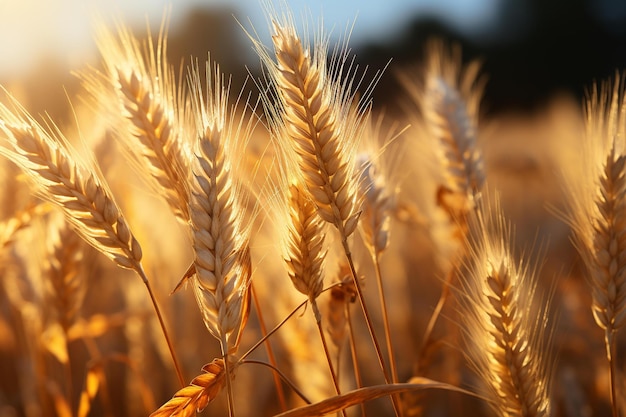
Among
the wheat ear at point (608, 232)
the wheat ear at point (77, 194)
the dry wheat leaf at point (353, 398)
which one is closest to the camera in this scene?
the dry wheat leaf at point (353, 398)

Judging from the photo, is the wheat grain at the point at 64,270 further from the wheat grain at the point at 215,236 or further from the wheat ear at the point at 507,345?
the wheat ear at the point at 507,345

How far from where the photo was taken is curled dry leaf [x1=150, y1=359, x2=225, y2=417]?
1283mm

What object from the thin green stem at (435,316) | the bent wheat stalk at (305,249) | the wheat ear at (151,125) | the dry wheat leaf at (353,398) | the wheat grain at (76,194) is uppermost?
the wheat ear at (151,125)

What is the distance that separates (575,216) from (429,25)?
2727cm

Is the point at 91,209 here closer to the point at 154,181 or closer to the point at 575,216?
the point at 154,181

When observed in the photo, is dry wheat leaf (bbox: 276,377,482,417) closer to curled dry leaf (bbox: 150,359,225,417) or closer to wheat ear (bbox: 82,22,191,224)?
curled dry leaf (bbox: 150,359,225,417)

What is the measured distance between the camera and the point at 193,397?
1.29 metres

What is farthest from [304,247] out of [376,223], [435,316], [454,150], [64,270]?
[454,150]

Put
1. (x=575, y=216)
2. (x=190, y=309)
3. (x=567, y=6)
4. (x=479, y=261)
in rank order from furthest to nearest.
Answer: (x=567, y=6) → (x=190, y=309) → (x=575, y=216) → (x=479, y=261)

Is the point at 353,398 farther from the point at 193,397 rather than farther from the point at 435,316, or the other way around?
the point at 435,316

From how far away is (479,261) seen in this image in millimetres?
1570

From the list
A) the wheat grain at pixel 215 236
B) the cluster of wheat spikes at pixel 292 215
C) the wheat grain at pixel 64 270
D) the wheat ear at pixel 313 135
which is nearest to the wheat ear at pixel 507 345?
the cluster of wheat spikes at pixel 292 215

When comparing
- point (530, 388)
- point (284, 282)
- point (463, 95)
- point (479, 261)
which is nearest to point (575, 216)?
point (479, 261)

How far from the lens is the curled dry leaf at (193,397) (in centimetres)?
128
